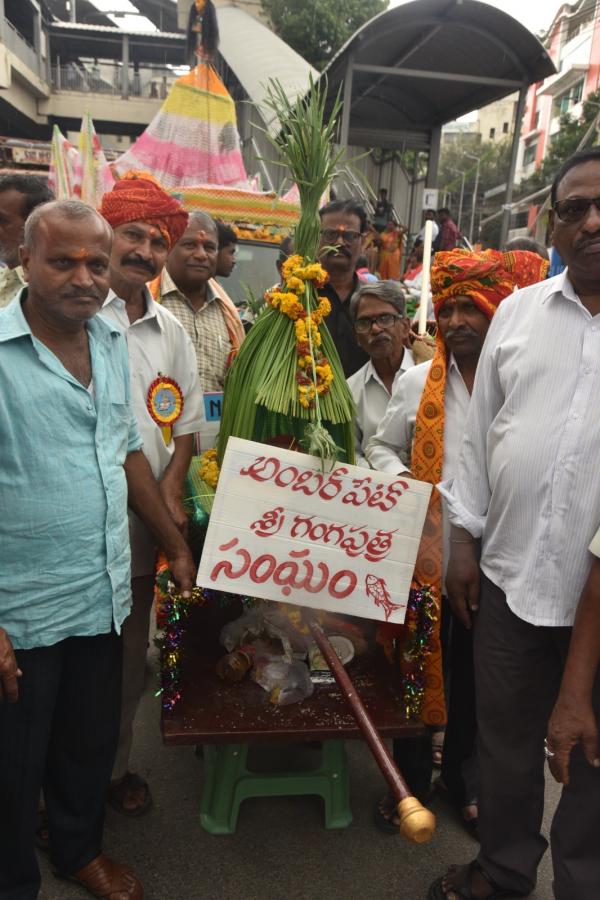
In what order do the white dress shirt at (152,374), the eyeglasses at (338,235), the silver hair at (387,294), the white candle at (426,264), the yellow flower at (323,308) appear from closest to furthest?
the yellow flower at (323,308)
the white dress shirt at (152,374)
the silver hair at (387,294)
the white candle at (426,264)
the eyeglasses at (338,235)

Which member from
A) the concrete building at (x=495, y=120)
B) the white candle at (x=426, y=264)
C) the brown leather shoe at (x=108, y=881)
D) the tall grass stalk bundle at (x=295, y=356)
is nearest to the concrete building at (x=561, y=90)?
the concrete building at (x=495, y=120)

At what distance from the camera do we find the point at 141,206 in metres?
2.37

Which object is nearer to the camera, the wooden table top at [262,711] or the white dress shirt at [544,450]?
the white dress shirt at [544,450]

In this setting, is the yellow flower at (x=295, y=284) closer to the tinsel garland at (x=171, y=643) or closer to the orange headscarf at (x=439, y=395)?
the orange headscarf at (x=439, y=395)

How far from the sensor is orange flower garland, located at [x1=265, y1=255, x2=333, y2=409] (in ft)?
6.61

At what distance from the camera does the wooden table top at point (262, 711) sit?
78.7 inches

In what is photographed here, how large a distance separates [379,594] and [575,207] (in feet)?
3.77

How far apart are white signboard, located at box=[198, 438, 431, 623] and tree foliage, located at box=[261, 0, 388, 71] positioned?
2192 cm

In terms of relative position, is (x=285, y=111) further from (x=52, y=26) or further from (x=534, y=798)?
(x=52, y=26)

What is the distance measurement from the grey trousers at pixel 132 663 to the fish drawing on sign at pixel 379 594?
0.89 m

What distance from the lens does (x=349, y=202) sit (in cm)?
351

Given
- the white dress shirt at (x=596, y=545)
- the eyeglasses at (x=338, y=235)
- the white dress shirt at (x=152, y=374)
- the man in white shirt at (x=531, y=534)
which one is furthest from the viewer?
the eyeglasses at (x=338, y=235)

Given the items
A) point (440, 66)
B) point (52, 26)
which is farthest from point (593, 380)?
point (52, 26)

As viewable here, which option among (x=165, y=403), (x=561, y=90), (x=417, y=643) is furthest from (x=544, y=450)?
(x=561, y=90)
